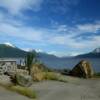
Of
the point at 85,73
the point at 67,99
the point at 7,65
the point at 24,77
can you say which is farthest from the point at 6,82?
the point at 85,73

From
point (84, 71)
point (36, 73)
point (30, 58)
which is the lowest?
point (36, 73)

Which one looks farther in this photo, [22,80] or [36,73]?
[36,73]

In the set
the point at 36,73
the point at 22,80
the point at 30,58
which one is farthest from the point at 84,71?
the point at 22,80

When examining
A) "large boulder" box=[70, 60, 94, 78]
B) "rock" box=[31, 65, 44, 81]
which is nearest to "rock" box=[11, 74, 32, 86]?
"rock" box=[31, 65, 44, 81]

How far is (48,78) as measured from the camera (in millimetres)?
29891

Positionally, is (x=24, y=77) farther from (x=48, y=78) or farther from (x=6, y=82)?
(x=48, y=78)

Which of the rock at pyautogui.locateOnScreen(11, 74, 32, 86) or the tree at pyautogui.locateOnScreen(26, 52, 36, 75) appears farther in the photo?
the tree at pyautogui.locateOnScreen(26, 52, 36, 75)

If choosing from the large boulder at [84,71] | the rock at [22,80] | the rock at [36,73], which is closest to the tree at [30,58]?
the rock at [36,73]

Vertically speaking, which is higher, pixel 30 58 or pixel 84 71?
pixel 30 58

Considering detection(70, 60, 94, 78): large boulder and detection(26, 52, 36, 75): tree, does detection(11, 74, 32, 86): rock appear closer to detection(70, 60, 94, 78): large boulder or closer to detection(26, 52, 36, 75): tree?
detection(26, 52, 36, 75): tree

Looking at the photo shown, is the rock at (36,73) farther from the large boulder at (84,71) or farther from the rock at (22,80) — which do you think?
the large boulder at (84,71)

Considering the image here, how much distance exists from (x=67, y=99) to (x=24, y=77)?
636cm

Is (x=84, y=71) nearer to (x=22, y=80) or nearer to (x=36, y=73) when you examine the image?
(x=36, y=73)

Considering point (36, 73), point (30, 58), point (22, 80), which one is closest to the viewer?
point (22, 80)
